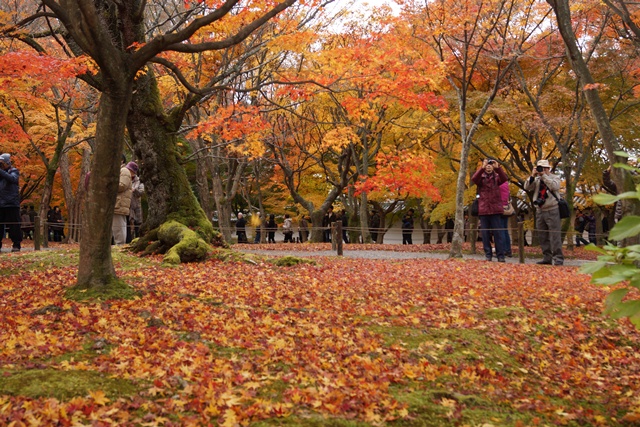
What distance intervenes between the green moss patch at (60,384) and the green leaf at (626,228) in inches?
119

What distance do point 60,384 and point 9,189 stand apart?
29.5ft

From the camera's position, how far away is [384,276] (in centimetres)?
901

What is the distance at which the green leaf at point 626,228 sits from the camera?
2.59 m

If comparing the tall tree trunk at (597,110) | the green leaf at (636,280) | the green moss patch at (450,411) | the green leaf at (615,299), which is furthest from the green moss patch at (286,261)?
the green leaf at (636,280)

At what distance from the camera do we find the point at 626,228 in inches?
104

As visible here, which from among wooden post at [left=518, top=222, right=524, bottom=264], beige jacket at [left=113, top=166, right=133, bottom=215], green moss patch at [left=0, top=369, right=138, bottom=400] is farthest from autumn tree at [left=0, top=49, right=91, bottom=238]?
wooden post at [left=518, top=222, right=524, bottom=264]

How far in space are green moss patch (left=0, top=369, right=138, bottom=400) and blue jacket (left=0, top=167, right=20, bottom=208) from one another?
8465mm

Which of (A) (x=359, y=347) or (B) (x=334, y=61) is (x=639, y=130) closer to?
(B) (x=334, y=61)

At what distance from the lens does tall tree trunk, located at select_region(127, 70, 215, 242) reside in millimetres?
10352

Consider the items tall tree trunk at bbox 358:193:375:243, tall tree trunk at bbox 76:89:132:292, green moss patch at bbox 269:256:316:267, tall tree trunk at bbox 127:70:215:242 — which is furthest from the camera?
tall tree trunk at bbox 358:193:375:243

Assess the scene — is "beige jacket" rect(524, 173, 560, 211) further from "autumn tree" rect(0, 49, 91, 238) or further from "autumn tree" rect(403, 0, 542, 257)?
"autumn tree" rect(0, 49, 91, 238)

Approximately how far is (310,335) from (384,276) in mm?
3985

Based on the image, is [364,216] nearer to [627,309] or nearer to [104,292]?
[104,292]

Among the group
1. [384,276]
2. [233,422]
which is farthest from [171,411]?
[384,276]
